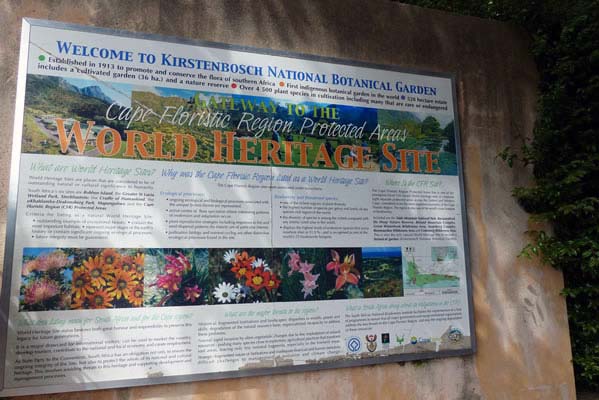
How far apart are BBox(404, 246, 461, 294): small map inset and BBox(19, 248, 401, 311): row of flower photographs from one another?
12.7 inches

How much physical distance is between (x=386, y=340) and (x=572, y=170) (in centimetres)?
213

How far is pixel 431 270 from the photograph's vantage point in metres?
3.46

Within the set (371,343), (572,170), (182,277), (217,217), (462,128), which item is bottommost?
(371,343)

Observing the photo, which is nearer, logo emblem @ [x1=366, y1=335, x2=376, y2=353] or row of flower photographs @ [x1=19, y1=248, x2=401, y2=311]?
row of flower photographs @ [x1=19, y1=248, x2=401, y2=311]

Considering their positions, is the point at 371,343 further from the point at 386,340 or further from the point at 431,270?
the point at 431,270

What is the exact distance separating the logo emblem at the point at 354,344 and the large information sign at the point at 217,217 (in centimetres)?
2

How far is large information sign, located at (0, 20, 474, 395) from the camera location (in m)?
2.71

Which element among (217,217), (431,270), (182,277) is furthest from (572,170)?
(182,277)

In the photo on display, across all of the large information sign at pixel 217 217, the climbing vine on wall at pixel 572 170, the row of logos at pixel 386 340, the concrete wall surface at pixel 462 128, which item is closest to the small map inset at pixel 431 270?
the large information sign at pixel 217 217

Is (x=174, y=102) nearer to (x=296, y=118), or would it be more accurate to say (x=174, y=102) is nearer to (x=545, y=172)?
(x=296, y=118)

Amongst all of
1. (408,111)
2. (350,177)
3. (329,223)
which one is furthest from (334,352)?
(408,111)

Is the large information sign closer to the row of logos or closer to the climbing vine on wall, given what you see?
the row of logos

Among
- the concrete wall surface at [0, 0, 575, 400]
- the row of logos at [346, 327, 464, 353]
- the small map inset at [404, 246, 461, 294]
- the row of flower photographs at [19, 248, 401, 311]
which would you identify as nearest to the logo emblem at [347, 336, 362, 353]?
the row of logos at [346, 327, 464, 353]

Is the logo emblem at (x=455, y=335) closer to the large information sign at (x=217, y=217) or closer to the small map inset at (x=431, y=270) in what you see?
the large information sign at (x=217, y=217)
